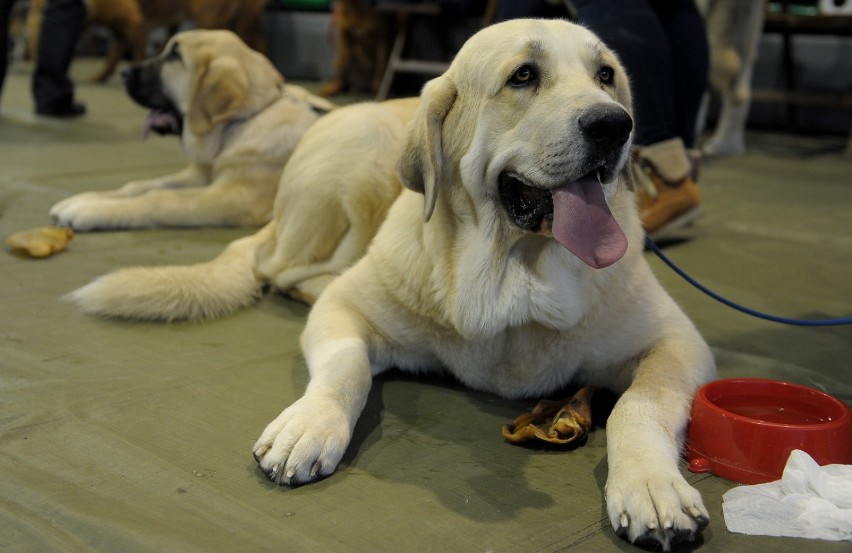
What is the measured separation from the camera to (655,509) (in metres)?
1.34

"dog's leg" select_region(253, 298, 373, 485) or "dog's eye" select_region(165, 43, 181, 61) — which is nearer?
"dog's leg" select_region(253, 298, 373, 485)

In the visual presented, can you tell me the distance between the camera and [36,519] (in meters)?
1.38

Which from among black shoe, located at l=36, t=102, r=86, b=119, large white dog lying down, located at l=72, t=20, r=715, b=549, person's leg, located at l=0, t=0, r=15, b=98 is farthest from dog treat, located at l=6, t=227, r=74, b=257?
black shoe, located at l=36, t=102, r=86, b=119

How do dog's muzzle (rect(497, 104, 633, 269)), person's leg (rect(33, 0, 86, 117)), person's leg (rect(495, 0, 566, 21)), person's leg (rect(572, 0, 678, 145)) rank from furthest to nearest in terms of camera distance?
person's leg (rect(33, 0, 86, 117)) → person's leg (rect(495, 0, 566, 21)) → person's leg (rect(572, 0, 678, 145)) → dog's muzzle (rect(497, 104, 633, 269))

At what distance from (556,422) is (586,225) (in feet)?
1.27

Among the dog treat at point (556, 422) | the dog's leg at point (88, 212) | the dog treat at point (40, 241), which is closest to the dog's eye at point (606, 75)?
the dog treat at point (556, 422)

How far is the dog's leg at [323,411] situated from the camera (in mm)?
1527

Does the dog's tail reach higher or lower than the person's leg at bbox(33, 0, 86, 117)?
higher

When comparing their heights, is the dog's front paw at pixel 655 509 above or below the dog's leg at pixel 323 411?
above

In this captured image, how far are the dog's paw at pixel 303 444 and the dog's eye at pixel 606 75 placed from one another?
34.3 inches

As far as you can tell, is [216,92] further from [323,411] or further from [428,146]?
[323,411]

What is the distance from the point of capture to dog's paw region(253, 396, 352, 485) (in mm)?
1519

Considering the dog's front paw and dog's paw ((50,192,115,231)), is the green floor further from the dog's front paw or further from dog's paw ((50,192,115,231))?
dog's paw ((50,192,115,231))

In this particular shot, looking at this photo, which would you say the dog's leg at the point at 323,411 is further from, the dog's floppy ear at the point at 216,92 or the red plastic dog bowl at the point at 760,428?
the dog's floppy ear at the point at 216,92
